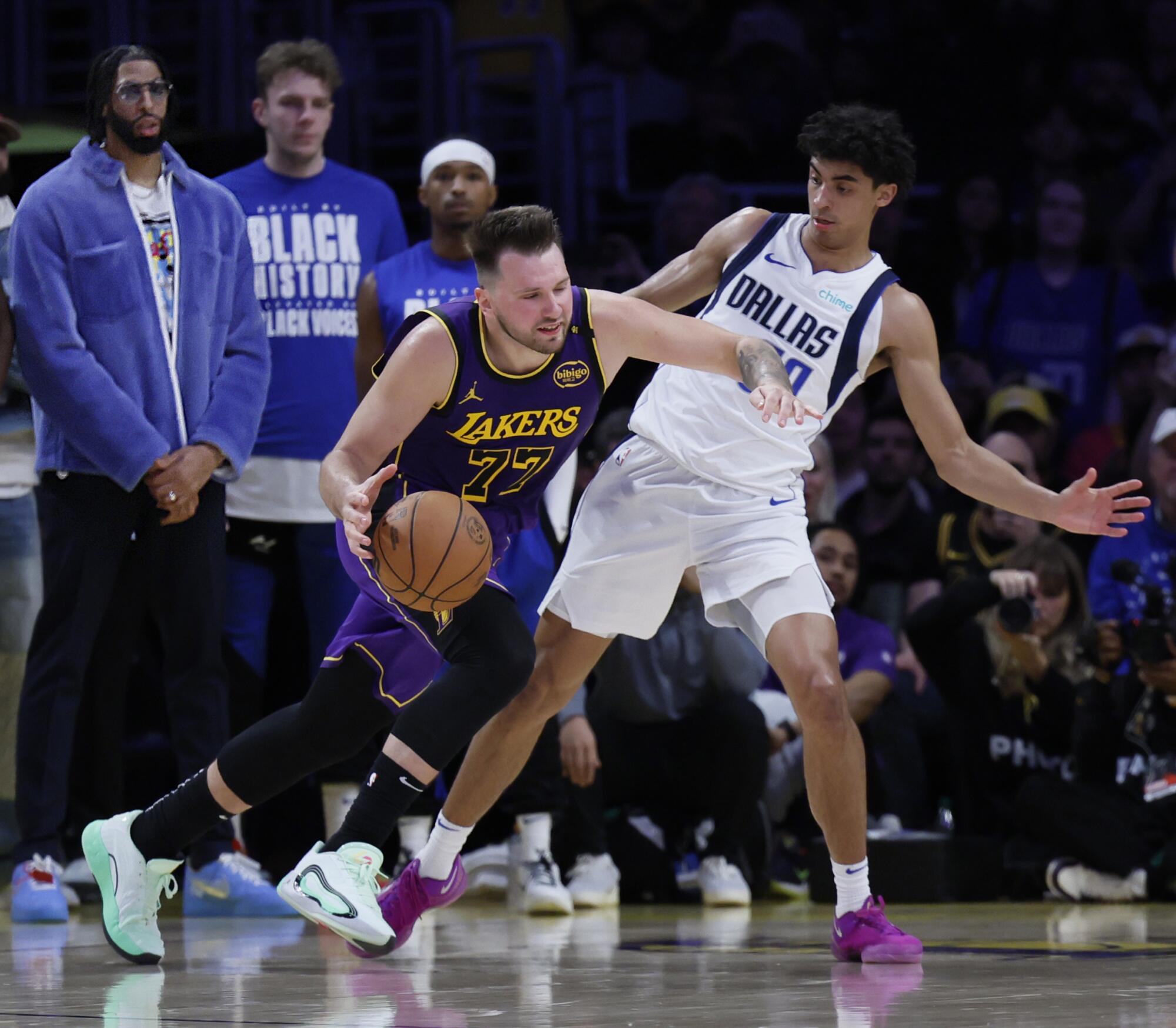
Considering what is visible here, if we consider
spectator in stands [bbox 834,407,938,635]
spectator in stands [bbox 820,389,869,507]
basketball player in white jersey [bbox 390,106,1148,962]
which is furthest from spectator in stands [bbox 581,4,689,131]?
basketball player in white jersey [bbox 390,106,1148,962]

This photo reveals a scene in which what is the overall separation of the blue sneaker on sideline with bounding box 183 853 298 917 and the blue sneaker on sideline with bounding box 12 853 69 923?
0.42m

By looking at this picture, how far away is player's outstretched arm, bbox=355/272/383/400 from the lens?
5949mm

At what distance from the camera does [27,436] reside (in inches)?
223

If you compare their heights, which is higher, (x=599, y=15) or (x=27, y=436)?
(x=599, y=15)

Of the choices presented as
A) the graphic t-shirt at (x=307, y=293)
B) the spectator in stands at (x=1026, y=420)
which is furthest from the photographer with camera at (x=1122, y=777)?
the graphic t-shirt at (x=307, y=293)

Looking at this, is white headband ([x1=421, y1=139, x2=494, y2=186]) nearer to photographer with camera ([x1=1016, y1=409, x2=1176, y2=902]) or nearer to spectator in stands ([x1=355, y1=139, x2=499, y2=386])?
spectator in stands ([x1=355, y1=139, x2=499, y2=386])

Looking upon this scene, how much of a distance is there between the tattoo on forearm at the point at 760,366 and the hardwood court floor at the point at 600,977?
49.1 inches

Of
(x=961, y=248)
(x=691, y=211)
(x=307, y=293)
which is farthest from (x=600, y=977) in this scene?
(x=961, y=248)

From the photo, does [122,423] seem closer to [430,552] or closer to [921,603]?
[430,552]

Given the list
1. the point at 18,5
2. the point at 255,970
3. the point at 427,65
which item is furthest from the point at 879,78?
the point at 255,970

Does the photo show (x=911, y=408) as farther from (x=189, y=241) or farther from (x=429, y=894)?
(x=189, y=241)

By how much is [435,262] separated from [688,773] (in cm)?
198

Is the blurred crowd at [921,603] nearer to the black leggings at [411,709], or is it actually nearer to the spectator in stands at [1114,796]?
the spectator in stands at [1114,796]

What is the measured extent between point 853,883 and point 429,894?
3.18 feet
